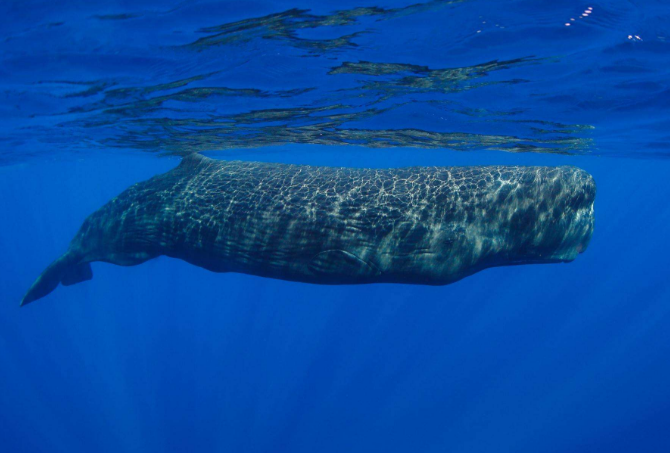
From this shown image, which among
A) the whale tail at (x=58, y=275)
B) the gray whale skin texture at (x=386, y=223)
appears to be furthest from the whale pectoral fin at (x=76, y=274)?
the gray whale skin texture at (x=386, y=223)

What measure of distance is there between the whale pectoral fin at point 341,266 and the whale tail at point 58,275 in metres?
6.76

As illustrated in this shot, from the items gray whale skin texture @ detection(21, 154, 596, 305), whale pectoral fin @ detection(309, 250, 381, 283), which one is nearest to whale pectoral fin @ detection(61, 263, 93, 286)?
gray whale skin texture @ detection(21, 154, 596, 305)

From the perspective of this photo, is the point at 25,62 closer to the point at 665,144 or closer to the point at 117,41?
the point at 117,41

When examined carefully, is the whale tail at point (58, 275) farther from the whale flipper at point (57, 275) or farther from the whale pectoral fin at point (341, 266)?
the whale pectoral fin at point (341, 266)

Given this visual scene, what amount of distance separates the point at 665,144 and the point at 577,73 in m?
13.4

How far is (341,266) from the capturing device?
648 centimetres

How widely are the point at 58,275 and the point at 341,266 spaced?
812 centimetres

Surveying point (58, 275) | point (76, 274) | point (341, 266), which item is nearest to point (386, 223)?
point (341, 266)

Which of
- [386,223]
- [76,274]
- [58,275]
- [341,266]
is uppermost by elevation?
[386,223]

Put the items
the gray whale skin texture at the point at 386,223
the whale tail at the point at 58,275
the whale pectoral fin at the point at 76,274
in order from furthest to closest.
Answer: the whale pectoral fin at the point at 76,274 → the whale tail at the point at 58,275 → the gray whale skin texture at the point at 386,223

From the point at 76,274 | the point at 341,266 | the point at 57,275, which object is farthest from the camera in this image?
the point at 76,274

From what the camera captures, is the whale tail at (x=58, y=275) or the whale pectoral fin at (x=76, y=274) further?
the whale pectoral fin at (x=76, y=274)

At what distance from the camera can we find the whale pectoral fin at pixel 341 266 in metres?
6.44

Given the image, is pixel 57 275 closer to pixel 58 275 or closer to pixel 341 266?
pixel 58 275
